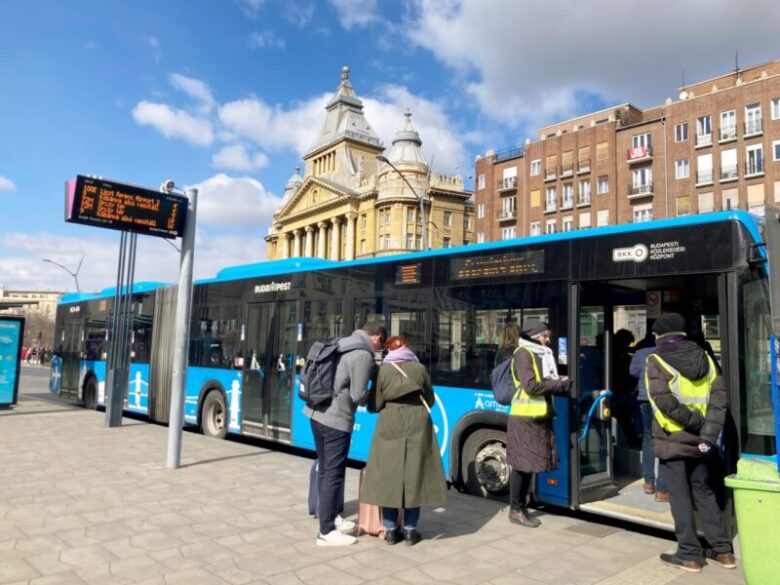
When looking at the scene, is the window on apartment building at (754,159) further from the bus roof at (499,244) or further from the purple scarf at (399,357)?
the purple scarf at (399,357)

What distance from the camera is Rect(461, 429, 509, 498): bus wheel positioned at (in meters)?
6.68

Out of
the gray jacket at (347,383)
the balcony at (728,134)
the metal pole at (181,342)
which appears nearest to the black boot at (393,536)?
the gray jacket at (347,383)

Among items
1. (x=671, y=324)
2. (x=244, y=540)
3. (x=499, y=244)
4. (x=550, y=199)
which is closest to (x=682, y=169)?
(x=550, y=199)

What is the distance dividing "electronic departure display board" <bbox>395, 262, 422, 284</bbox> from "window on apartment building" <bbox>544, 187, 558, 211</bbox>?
46863 mm

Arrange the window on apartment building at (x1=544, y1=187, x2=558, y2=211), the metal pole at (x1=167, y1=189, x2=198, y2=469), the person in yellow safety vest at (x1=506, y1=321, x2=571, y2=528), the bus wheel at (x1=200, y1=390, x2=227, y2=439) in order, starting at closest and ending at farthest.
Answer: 1. the person in yellow safety vest at (x1=506, y1=321, x2=571, y2=528)
2. the metal pole at (x1=167, y1=189, x2=198, y2=469)
3. the bus wheel at (x1=200, y1=390, x2=227, y2=439)
4. the window on apartment building at (x1=544, y1=187, x2=558, y2=211)

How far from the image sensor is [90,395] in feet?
53.0

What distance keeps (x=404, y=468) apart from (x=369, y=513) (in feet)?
2.33

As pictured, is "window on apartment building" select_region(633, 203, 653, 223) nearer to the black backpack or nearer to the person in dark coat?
the person in dark coat

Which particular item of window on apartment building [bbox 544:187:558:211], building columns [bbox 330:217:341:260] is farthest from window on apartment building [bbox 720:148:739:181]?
building columns [bbox 330:217:341:260]

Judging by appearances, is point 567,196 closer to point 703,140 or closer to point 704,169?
point 704,169

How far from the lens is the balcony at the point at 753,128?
132 feet

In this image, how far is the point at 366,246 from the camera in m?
81.8

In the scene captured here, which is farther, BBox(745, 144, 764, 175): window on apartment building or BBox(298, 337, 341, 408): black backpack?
BBox(745, 144, 764, 175): window on apartment building

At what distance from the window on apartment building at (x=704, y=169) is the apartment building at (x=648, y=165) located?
6 centimetres
